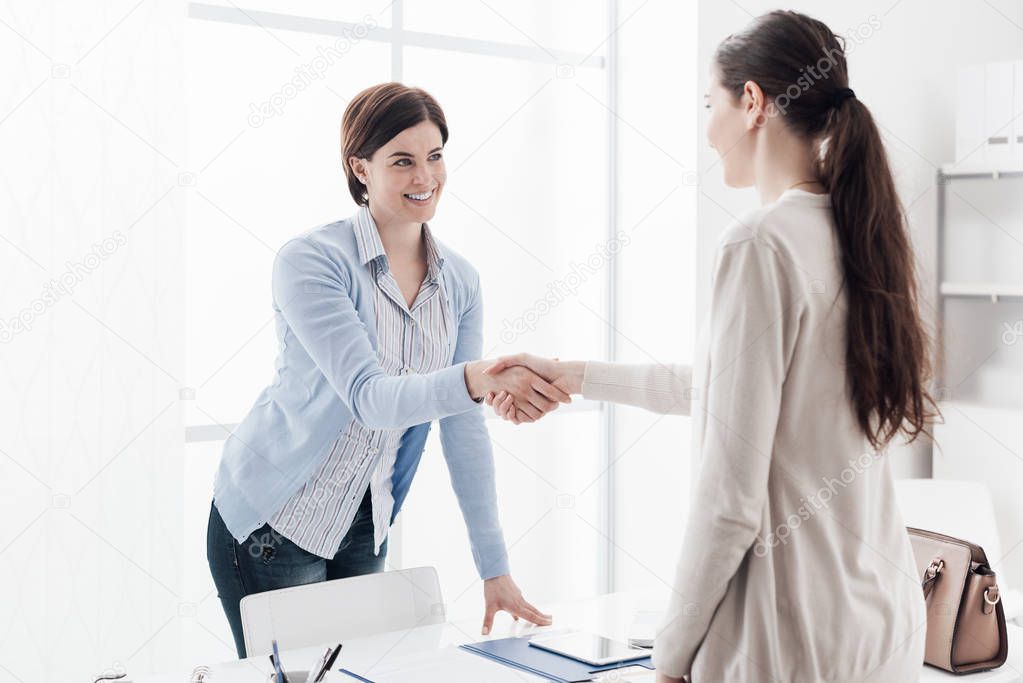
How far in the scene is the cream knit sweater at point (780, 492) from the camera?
3.34 ft

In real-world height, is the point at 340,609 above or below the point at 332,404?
below

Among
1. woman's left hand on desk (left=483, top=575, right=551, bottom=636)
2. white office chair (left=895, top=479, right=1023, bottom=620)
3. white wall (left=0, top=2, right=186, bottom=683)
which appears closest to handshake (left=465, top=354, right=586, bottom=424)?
woman's left hand on desk (left=483, top=575, right=551, bottom=636)

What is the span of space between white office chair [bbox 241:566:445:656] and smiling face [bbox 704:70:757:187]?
95 cm

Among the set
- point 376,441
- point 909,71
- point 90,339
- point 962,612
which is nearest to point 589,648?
point 376,441

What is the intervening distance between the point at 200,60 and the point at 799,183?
1.79 meters

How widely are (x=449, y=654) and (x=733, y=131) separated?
0.84 m

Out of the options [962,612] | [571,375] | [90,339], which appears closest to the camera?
[962,612]

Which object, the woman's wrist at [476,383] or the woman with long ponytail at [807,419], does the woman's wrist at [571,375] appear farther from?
the woman with long ponytail at [807,419]

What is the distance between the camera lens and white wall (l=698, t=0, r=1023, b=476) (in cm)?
276

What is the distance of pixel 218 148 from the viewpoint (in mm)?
2500

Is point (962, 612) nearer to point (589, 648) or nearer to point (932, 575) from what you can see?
point (932, 575)

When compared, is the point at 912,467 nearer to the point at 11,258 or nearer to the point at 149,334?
the point at 149,334

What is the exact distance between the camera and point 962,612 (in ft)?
5.39

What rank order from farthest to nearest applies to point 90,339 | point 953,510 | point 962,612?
point 953,510, point 90,339, point 962,612
